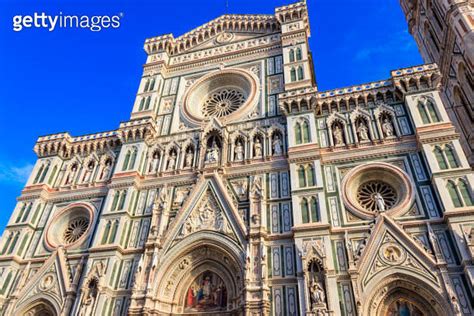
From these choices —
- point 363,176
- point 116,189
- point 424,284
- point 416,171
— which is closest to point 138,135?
point 116,189

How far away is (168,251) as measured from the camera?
15.4 meters

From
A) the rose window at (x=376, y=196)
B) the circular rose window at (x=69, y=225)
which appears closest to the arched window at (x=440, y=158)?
the rose window at (x=376, y=196)

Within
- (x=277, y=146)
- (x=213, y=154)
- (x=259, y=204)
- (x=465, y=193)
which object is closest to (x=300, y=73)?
(x=277, y=146)

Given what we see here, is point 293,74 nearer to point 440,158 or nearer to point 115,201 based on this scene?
point 440,158

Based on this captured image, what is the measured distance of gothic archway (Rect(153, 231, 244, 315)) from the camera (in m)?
14.3

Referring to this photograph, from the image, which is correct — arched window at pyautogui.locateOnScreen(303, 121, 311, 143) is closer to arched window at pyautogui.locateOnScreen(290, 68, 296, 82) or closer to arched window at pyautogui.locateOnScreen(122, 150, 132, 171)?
arched window at pyautogui.locateOnScreen(290, 68, 296, 82)

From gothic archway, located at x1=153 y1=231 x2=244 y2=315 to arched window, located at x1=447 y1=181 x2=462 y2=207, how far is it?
827cm

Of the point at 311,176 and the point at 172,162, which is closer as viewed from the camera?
the point at 311,176

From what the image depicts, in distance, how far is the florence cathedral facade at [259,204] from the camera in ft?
→ 41.5

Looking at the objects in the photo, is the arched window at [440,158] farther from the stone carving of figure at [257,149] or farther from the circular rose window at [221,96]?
the circular rose window at [221,96]

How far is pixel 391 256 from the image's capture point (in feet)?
41.9

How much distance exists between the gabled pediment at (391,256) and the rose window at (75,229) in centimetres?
1366

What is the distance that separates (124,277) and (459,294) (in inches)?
501

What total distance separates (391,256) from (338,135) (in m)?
6.30
